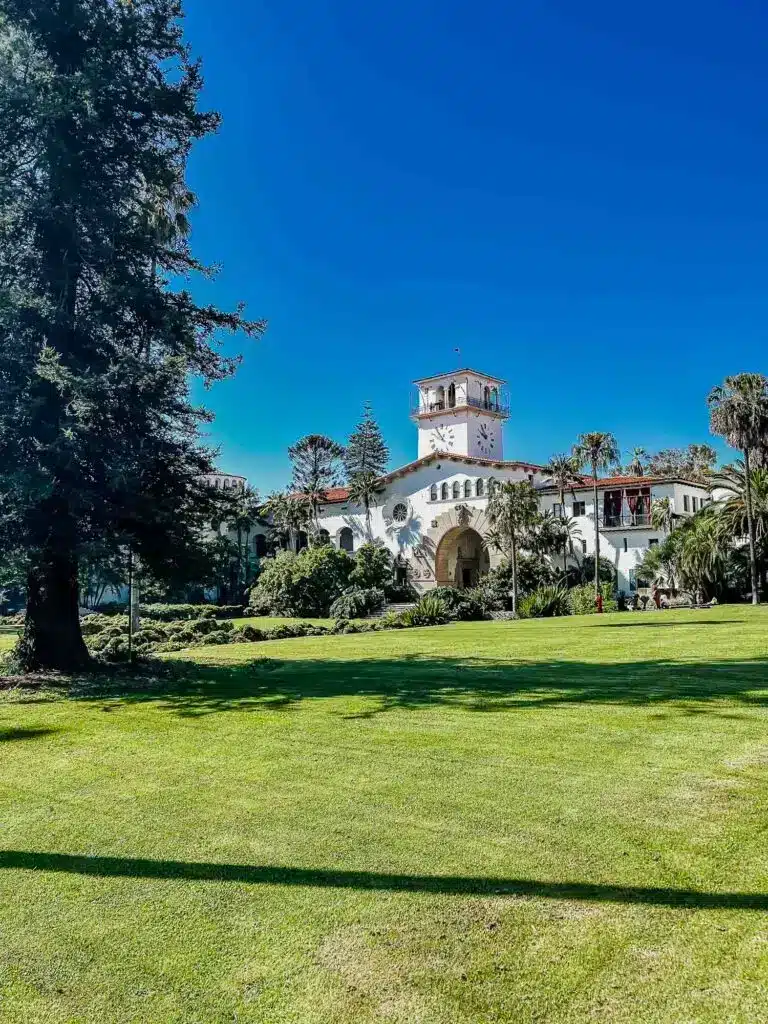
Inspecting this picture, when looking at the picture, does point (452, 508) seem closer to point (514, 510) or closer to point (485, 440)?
point (514, 510)

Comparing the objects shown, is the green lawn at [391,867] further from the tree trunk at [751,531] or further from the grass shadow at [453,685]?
the tree trunk at [751,531]

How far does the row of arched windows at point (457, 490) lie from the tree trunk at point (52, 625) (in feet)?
137

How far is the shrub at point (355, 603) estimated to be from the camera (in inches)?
1714

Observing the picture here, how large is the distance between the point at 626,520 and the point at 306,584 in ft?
67.0

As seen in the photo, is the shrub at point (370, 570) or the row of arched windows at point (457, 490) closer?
the shrub at point (370, 570)

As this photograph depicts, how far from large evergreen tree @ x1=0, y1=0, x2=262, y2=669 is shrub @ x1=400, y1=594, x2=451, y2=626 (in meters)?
20.4

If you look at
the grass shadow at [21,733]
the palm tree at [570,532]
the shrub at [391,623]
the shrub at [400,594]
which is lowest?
the shrub at [391,623]

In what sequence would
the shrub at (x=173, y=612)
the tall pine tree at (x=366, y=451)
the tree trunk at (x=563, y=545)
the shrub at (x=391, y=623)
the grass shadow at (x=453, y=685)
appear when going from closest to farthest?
the grass shadow at (x=453, y=685) < the shrub at (x=391, y=623) < the shrub at (x=173, y=612) < the tree trunk at (x=563, y=545) < the tall pine tree at (x=366, y=451)

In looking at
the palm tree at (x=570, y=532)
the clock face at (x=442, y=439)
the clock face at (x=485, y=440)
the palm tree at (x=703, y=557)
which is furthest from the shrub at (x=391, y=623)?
the clock face at (x=485, y=440)

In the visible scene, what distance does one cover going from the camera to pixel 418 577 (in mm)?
57438

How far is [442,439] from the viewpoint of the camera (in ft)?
211

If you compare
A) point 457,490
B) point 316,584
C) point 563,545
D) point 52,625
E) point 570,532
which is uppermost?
point 457,490

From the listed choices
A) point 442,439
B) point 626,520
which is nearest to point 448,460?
point 442,439

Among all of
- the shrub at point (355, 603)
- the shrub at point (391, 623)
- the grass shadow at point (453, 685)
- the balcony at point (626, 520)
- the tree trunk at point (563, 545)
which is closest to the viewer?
the grass shadow at point (453, 685)
